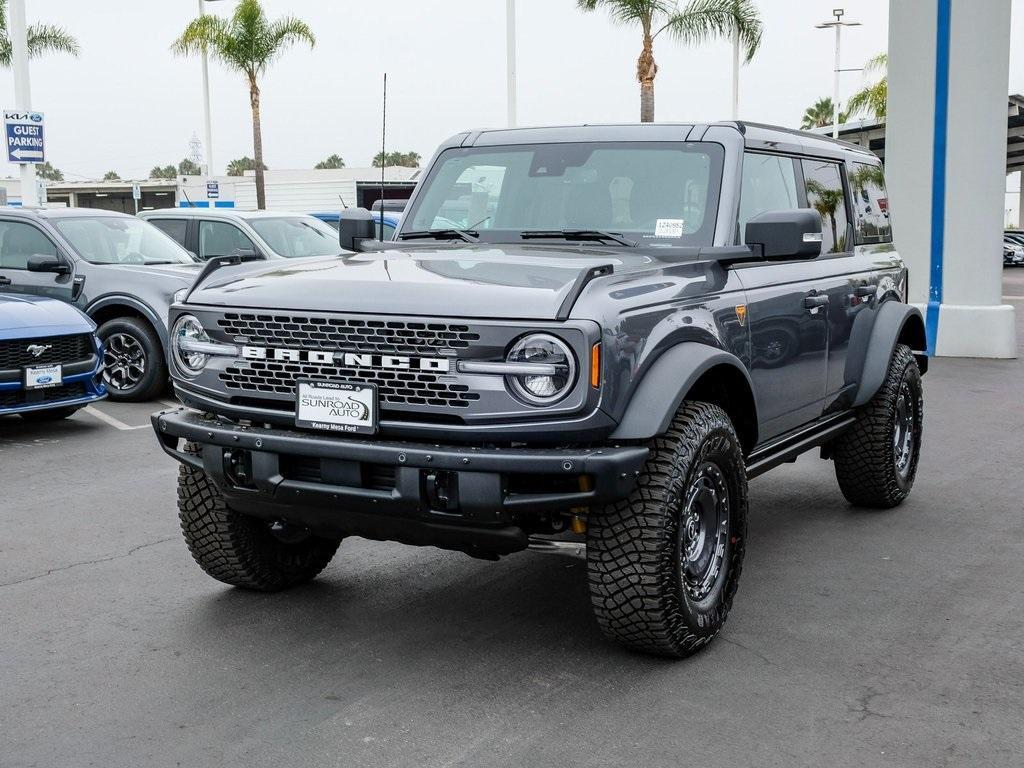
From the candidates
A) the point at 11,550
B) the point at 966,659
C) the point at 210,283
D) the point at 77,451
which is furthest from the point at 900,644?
the point at 77,451

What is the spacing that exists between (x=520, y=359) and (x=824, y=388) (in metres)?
2.40

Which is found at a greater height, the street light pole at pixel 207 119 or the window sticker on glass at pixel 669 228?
the street light pole at pixel 207 119

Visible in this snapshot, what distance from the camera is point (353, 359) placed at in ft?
13.2

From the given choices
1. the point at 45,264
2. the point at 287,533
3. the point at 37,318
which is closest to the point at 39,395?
the point at 37,318

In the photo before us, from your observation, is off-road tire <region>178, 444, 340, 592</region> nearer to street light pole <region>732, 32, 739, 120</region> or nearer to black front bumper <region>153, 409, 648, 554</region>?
black front bumper <region>153, 409, 648, 554</region>

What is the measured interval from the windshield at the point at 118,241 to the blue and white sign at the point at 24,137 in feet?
24.4

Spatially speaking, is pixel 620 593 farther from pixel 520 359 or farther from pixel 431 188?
pixel 431 188

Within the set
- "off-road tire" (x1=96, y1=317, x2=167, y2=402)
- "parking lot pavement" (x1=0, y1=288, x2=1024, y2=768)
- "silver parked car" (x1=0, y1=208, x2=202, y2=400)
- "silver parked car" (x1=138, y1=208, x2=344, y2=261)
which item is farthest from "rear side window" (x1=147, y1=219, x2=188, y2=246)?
"parking lot pavement" (x1=0, y1=288, x2=1024, y2=768)

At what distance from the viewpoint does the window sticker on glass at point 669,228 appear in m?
4.96

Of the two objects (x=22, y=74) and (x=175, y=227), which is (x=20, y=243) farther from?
(x=22, y=74)

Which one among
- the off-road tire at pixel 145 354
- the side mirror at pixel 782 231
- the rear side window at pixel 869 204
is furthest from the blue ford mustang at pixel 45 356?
the side mirror at pixel 782 231

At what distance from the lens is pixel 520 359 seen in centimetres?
383

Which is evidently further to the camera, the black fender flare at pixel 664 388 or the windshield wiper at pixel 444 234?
the windshield wiper at pixel 444 234

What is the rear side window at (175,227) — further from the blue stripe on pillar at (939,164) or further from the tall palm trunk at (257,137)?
the tall palm trunk at (257,137)
